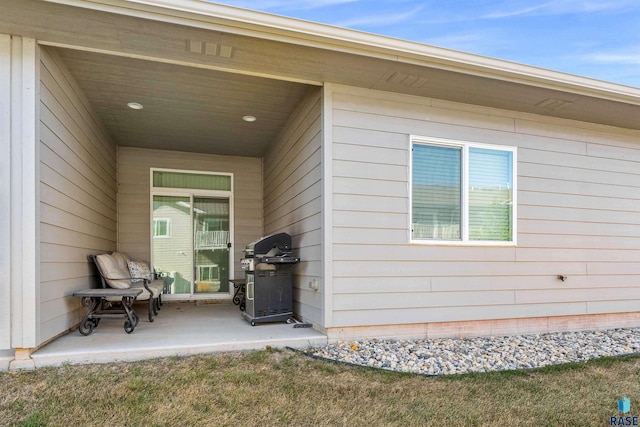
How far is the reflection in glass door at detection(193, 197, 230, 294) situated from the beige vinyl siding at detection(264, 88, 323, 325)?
1533mm

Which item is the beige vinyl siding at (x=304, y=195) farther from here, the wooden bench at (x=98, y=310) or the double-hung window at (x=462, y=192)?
the wooden bench at (x=98, y=310)

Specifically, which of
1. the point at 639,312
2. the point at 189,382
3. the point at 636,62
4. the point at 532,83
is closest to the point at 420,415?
the point at 189,382

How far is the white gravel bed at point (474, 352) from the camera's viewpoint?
130 inches

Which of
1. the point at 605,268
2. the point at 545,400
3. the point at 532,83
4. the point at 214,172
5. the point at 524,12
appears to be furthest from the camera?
the point at 524,12

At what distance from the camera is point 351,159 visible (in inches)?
157

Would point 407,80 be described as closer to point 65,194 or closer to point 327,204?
point 327,204

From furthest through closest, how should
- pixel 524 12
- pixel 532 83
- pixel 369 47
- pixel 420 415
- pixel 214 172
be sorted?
pixel 524 12
pixel 214 172
pixel 532 83
pixel 369 47
pixel 420 415

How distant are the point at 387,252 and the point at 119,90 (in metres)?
3.39

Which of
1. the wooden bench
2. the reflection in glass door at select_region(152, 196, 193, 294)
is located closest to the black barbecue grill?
the wooden bench

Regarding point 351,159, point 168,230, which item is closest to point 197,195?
point 168,230

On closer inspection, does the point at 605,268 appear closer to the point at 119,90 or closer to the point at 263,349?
the point at 263,349

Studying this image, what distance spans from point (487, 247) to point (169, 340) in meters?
3.51

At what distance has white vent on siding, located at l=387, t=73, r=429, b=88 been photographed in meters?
3.79

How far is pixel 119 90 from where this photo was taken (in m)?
4.22
